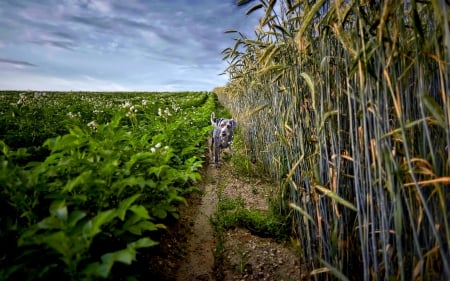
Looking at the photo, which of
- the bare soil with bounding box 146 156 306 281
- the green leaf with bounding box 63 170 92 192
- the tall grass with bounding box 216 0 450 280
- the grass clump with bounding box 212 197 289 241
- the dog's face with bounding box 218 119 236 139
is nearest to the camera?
the tall grass with bounding box 216 0 450 280

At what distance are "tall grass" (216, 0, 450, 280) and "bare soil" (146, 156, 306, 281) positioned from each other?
16.5 inches

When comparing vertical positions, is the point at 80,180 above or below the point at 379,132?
below

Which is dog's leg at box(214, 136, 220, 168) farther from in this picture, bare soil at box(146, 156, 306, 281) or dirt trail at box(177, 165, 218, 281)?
bare soil at box(146, 156, 306, 281)

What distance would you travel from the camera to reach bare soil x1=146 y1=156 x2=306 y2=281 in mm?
2249

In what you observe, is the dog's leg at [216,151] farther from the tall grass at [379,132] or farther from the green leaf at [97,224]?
the green leaf at [97,224]

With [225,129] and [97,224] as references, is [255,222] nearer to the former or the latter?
[97,224]

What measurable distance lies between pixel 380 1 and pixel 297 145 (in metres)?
1.09

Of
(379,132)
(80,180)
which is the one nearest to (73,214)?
(80,180)

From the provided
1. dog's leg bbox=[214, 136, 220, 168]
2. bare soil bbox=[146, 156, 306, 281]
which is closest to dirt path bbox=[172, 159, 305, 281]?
bare soil bbox=[146, 156, 306, 281]

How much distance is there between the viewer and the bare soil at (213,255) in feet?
7.38

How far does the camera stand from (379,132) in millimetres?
1273

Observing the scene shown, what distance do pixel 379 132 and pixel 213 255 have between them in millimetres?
1785

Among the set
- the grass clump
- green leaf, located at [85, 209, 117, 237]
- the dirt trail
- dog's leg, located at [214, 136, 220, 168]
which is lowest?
the dirt trail

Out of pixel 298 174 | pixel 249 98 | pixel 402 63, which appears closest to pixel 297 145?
pixel 298 174
